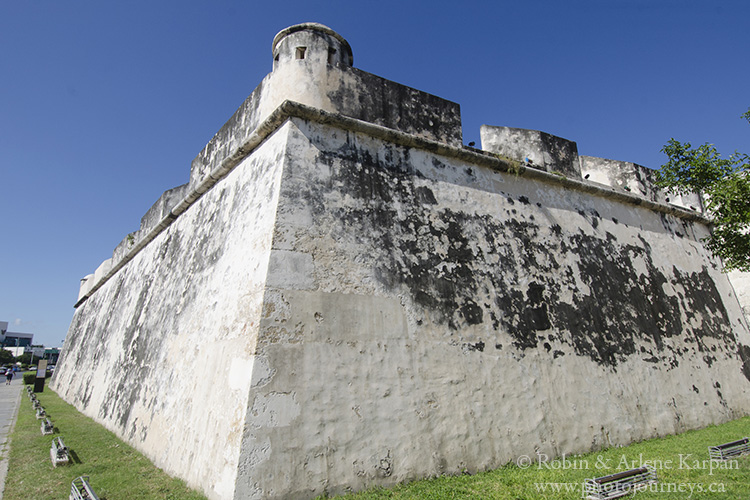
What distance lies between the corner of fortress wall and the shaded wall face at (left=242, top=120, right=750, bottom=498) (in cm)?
2

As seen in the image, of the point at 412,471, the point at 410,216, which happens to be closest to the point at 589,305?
the point at 410,216

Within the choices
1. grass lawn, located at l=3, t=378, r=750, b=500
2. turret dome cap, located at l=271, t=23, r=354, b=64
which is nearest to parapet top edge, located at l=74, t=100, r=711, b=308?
turret dome cap, located at l=271, t=23, r=354, b=64

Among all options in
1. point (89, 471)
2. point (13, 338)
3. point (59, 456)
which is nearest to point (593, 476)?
point (89, 471)

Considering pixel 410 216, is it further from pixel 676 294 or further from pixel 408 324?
pixel 676 294

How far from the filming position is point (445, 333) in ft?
12.9

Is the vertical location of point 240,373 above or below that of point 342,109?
below

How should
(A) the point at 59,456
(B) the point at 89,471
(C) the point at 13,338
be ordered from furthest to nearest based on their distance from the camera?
(C) the point at 13,338
(A) the point at 59,456
(B) the point at 89,471

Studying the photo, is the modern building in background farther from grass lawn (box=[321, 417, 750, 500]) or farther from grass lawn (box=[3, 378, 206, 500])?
grass lawn (box=[321, 417, 750, 500])

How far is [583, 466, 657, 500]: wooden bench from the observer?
294 centimetres

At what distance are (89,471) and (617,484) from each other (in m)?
4.48

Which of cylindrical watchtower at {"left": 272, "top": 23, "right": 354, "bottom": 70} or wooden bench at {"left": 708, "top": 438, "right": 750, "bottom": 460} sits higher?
cylindrical watchtower at {"left": 272, "top": 23, "right": 354, "bottom": 70}

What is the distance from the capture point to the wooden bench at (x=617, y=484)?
294 centimetres

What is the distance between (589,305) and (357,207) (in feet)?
10.5

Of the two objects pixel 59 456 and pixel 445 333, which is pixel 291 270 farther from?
pixel 59 456
